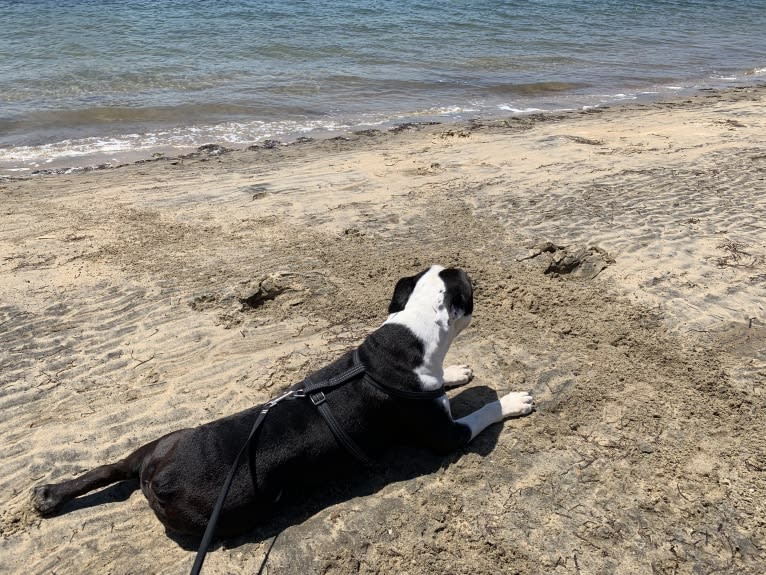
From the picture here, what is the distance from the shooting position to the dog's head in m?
3.74

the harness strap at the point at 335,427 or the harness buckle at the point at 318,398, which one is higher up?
the harness buckle at the point at 318,398

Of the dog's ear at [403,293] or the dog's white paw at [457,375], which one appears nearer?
the dog's ear at [403,293]

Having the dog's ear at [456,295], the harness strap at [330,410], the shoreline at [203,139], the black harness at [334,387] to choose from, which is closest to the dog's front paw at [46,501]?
the black harness at [334,387]

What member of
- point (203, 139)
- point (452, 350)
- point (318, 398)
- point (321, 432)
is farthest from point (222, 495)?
point (203, 139)

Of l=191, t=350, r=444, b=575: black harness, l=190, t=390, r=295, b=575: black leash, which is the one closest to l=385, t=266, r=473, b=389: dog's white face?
l=191, t=350, r=444, b=575: black harness

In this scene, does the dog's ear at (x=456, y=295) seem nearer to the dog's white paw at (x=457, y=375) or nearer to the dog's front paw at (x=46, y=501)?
the dog's white paw at (x=457, y=375)

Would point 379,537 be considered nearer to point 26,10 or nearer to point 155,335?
point 155,335

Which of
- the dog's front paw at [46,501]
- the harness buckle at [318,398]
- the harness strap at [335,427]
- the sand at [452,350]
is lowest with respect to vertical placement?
the dog's front paw at [46,501]

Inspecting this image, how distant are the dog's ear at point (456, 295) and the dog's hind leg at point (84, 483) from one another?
77.6 inches

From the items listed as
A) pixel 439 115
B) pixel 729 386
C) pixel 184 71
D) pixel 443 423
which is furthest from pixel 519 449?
pixel 184 71

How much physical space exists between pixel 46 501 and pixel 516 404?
3015 millimetres

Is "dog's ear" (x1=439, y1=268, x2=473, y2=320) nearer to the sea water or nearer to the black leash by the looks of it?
the black leash

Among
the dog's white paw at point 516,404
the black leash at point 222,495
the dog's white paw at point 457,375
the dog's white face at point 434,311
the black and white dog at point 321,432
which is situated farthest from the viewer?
the dog's white paw at point 457,375

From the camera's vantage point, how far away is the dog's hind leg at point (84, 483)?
3.49 meters
